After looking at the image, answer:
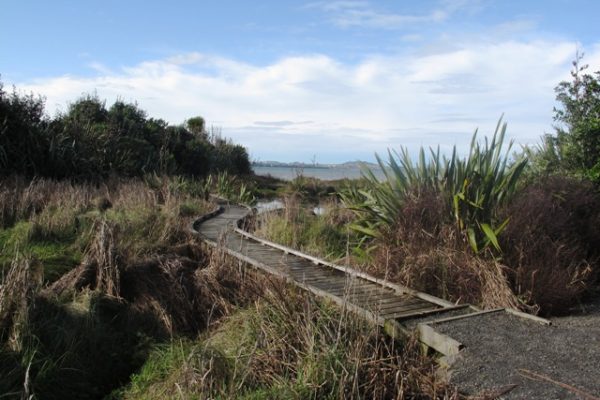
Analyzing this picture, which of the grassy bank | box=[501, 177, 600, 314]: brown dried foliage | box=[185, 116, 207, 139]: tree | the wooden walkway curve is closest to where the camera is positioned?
the grassy bank

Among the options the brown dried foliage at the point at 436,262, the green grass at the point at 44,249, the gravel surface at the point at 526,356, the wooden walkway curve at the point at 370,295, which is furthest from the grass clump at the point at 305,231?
the gravel surface at the point at 526,356

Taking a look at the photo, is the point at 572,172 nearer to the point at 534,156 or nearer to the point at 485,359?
the point at 534,156

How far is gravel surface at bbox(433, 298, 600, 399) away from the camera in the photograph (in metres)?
3.45

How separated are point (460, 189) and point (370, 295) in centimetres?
259

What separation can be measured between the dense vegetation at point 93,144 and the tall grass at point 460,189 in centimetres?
995

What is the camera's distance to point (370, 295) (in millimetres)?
4832

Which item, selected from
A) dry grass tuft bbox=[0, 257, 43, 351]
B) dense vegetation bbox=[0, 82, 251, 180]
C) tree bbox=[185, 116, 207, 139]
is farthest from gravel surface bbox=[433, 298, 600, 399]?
tree bbox=[185, 116, 207, 139]

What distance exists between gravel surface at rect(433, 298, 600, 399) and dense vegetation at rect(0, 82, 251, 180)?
12.3 meters

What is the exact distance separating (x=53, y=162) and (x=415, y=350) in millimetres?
12915

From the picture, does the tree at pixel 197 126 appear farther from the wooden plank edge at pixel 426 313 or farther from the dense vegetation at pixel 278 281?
the wooden plank edge at pixel 426 313

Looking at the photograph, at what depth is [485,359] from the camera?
12.7 ft

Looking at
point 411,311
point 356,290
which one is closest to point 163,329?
point 356,290

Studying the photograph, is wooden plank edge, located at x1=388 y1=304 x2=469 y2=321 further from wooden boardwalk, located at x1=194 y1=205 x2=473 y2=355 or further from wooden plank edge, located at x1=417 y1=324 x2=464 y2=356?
wooden plank edge, located at x1=417 y1=324 x2=464 y2=356

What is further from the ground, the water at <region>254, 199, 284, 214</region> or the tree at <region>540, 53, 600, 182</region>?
the tree at <region>540, 53, 600, 182</region>
